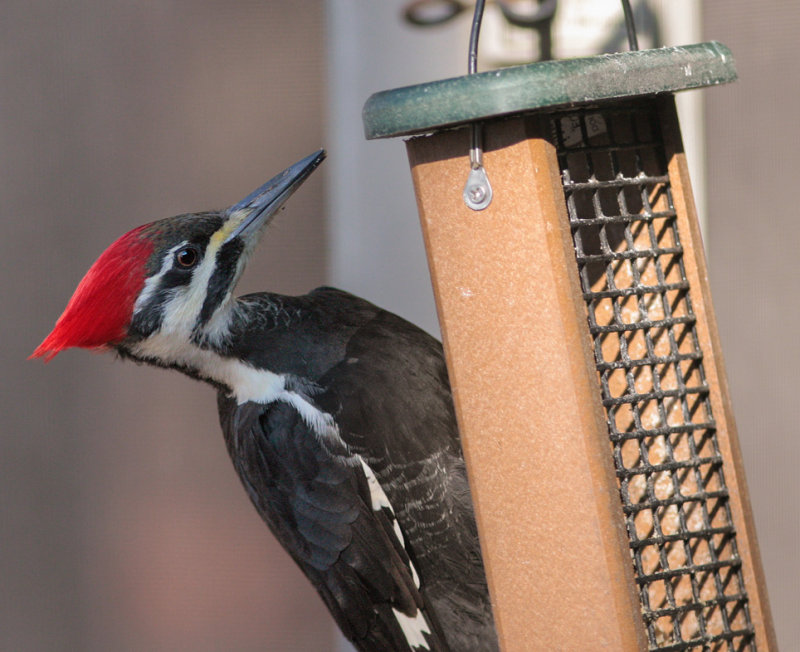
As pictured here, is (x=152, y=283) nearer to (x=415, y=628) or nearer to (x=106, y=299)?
(x=106, y=299)

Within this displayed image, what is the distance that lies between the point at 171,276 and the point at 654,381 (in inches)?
27.3

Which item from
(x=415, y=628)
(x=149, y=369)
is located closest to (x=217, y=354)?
(x=415, y=628)

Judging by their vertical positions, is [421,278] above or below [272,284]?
below

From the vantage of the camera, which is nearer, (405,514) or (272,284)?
(405,514)

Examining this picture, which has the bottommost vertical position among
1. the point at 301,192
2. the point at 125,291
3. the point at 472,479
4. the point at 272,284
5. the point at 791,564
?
the point at 791,564

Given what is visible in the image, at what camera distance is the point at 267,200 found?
1663mm

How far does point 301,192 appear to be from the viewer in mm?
3105

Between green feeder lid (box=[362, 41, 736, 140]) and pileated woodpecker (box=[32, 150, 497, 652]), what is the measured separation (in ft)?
1.69

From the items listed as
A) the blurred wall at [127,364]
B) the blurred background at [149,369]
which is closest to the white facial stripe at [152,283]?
the blurred background at [149,369]

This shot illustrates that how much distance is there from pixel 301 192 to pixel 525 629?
213 centimetres

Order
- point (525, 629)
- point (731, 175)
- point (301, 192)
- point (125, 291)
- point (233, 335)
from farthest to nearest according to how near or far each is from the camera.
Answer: point (301, 192) → point (731, 175) → point (233, 335) → point (125, 291) → point (525, 629)

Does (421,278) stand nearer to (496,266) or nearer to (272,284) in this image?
(496,266)

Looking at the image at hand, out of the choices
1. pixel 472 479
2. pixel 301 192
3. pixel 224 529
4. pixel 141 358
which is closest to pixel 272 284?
pixel 301 192

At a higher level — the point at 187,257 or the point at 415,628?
the point at 187,257
